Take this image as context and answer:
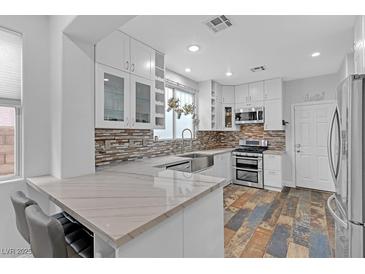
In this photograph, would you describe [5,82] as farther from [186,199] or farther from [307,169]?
[307,169]

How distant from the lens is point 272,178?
414cm

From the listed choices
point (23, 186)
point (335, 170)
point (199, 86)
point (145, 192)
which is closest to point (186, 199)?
point (145, 192)

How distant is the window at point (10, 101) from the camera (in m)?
1.57

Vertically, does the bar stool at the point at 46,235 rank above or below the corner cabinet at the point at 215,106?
below

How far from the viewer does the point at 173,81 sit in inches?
149

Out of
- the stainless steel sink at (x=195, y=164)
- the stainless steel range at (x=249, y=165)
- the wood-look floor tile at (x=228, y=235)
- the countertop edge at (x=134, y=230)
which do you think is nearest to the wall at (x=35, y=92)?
the countertop edge at (x=134, y=230)

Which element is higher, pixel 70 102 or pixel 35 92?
pixel 35 92

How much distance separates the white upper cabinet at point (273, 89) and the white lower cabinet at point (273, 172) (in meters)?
1.40

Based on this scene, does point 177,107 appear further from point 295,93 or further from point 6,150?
point 295,93

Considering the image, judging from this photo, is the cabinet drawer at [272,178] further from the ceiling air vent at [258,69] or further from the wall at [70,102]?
the wall at [70,102]

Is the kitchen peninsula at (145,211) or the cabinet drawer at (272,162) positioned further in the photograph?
the cabinet drawer at (272,162)

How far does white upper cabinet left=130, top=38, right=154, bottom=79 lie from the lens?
2.38m

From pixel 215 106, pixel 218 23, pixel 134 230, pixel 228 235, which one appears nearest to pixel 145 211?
pixel 134 230

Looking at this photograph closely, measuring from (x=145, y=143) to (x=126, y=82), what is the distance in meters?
1.10
